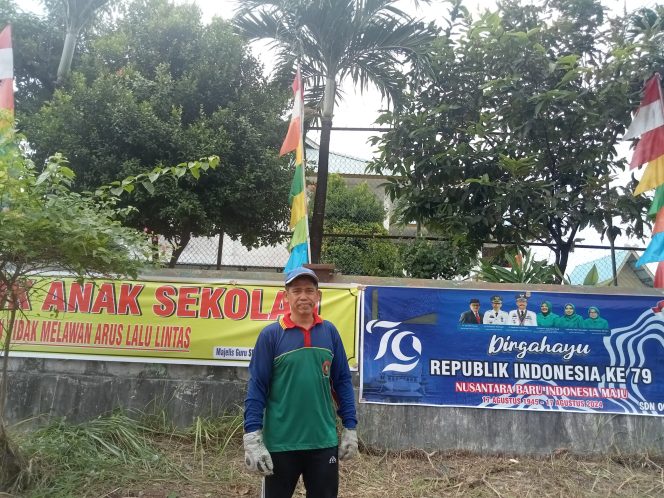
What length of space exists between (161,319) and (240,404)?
1207 millimetres

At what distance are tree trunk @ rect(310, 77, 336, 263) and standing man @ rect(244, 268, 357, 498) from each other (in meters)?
4.10

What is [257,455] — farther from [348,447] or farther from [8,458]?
[8,458]

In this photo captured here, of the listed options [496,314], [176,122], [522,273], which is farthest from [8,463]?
[522,273]

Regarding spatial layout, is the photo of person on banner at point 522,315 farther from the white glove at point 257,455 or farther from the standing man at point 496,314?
the white glove at point 257,455

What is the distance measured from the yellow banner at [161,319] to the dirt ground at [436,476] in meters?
0.98

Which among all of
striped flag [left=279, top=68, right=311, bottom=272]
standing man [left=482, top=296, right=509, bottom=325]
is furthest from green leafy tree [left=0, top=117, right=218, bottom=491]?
standing man [left=482, top=296, right=509, bottom=325]

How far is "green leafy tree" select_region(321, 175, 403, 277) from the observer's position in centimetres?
871

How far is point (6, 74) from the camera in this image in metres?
6.02

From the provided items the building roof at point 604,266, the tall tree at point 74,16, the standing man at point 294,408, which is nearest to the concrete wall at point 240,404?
the building roof at point 604,266

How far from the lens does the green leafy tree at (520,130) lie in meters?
6.24

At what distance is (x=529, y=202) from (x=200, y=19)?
5.14m

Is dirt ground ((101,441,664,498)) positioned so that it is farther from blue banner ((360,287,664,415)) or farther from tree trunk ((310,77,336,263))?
tree trunk ((310,77,336,263))

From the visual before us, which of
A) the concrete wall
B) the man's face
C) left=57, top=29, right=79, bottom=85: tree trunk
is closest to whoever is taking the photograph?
the man's face

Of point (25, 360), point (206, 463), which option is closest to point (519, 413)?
point (206, 463)
